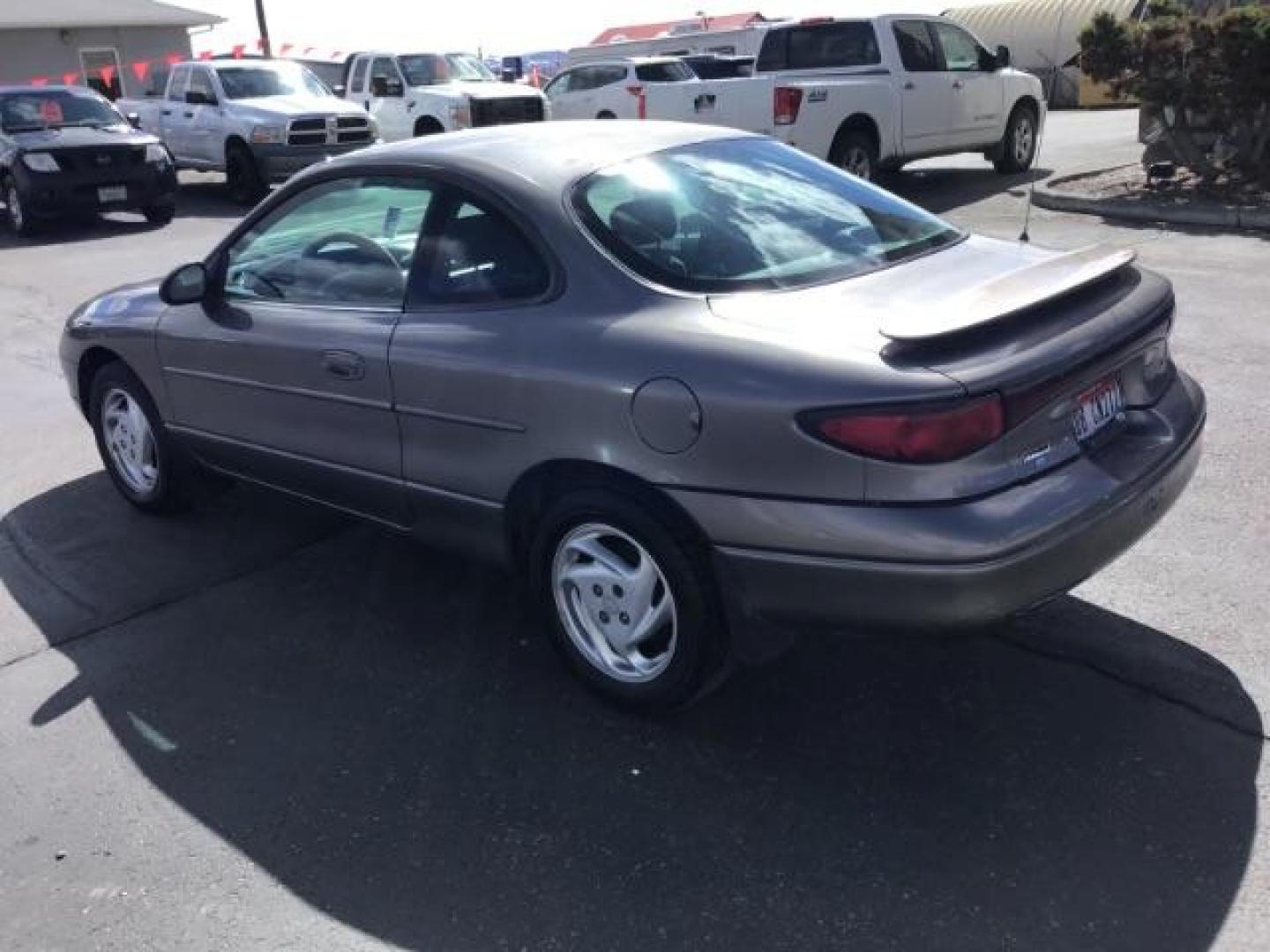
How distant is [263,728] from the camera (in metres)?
3.61

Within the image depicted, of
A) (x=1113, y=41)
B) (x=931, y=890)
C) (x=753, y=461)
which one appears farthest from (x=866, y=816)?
(x=1113, y=41)

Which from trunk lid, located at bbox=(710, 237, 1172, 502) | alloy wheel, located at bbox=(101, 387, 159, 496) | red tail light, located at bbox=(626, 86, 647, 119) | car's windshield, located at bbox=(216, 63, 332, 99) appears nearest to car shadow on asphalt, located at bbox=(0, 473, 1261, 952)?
trunk lid, located at bbox=(710, 237, 1172, 502)

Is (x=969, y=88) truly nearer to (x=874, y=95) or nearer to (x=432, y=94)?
(x=874, y=95)

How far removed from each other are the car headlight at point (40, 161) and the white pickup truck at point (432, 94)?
18.1 ft

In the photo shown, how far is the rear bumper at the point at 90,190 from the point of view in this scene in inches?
566

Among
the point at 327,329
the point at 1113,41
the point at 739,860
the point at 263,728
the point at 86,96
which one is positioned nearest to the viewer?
the point at 739,860

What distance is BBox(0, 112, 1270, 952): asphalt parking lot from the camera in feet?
9.02

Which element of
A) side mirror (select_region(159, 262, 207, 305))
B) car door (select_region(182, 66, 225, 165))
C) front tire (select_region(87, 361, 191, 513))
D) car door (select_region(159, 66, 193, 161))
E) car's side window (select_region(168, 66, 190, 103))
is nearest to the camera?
side mirror (select_region(159, 262, 207, 305))

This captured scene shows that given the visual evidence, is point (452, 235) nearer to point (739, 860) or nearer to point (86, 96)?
A: point (739, 860)

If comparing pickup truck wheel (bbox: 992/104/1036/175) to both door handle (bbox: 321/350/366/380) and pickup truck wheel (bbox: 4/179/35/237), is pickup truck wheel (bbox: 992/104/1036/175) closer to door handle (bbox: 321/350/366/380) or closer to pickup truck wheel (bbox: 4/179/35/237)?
pickup truck wheel (bbox: 4/179/35/237)

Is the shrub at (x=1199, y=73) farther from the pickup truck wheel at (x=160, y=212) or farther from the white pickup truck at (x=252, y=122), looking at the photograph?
the pickup truck wheel at (x=160, y=212)

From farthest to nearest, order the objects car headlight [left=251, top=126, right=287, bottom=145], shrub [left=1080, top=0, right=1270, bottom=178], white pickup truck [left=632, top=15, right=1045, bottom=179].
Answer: car headlight [left=251, top=126, right=287, bottom=145] → white pickup truck [left=632, top=15, right=1045, bottom=179] → shrub [left=1080, top=0, right=1270, bottom=178]

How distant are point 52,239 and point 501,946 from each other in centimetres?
1441

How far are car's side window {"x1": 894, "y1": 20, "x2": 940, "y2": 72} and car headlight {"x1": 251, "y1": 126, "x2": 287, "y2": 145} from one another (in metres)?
8.18
